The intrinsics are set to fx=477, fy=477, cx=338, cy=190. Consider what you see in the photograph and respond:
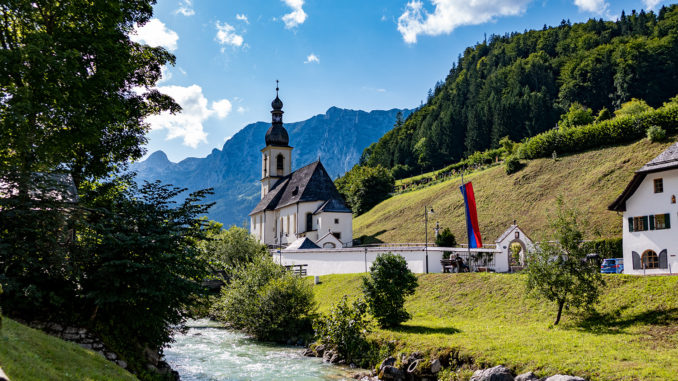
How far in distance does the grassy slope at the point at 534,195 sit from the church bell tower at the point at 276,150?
16.0m

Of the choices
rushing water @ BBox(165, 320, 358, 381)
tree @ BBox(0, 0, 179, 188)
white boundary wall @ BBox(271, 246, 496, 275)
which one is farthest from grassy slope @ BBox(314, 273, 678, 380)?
tree @ BBox(0, 0, 179, 188)

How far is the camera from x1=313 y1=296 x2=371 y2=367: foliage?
19.7 m

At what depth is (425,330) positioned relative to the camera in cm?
1969

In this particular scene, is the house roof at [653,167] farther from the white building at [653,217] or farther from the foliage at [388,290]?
the foliage at [388,290]

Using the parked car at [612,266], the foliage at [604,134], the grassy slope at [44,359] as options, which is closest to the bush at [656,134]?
the foliage at [604,134]

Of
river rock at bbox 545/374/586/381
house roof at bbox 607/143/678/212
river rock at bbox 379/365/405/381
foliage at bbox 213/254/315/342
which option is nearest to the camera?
river rock at bbox 545/374/586/381

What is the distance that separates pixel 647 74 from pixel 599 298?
10323 centimetres

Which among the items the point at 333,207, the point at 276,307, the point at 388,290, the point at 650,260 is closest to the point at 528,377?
the point at 388,290

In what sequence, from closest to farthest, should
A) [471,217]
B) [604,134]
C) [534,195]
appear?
[471,217] < [534,195] < [604,134]

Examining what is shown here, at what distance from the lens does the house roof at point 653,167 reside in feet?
79.8

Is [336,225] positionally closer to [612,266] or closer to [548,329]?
[612,266]

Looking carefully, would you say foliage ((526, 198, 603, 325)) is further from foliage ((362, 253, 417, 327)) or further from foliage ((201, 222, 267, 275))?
foliage ((201, 222, 267, 275))

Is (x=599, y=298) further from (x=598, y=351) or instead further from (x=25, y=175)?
(x=25, y=175)

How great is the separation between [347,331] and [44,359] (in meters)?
12.9
